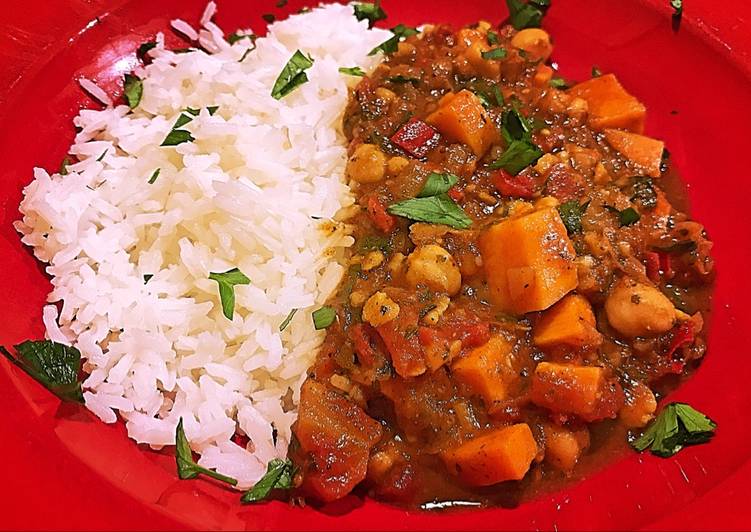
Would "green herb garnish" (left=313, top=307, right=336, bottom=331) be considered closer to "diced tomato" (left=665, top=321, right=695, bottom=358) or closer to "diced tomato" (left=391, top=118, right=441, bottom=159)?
"diced tomato" (left=391, top=118, right=441, bottom=159)

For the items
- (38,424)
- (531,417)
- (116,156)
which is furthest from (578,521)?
(116,156)

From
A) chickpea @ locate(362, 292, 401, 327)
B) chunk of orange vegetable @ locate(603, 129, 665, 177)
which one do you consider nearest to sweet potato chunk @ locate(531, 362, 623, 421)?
chickpea @ locate(362, 292, 401, 327)

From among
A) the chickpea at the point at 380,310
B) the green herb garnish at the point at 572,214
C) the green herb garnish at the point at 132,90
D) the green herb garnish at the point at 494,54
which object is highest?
the green herb garnish at the point at 494,54

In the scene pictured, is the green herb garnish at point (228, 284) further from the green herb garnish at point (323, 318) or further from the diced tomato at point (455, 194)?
the diced tomato at point (455, 194)

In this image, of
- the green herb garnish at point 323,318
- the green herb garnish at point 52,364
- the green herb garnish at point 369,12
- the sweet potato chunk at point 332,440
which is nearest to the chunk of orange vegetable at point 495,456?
the sweet potato chunk at point 332,440

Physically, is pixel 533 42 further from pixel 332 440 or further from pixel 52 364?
pixel 52 364

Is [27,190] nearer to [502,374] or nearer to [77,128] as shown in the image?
[77,128]

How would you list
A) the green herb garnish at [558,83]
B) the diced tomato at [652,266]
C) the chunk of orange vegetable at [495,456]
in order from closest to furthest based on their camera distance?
the chunk of orange vegetable at [495,456], the diced tomato at [652,266], the green herb garnish at [558,83]
